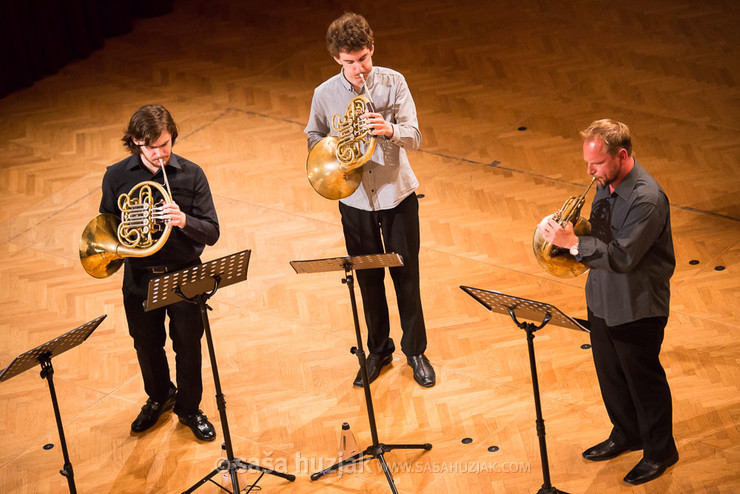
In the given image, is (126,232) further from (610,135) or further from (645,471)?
(645,471)

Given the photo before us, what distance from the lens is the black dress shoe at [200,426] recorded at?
5.38 meters

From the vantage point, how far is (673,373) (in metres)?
5.42

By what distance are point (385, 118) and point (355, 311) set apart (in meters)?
1.10

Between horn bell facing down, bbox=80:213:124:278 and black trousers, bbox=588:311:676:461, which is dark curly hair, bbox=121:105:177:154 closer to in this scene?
horn bell facing down, bbox=80:213:124:278

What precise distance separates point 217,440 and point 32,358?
4.52 feet

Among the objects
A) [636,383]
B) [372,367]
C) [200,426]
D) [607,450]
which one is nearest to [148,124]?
[200,426]

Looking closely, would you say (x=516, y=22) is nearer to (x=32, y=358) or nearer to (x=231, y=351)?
(x=231, y=351)

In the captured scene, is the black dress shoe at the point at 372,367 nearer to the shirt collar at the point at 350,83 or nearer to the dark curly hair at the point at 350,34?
the shirt collar at the point at 350,83

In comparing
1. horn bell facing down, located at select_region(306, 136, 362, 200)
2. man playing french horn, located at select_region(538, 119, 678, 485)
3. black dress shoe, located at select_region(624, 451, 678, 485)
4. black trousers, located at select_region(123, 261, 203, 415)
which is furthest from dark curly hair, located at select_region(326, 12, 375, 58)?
black dress shoe, located at select_region(624, 451, 678, 485)

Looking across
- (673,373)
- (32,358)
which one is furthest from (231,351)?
(673,373)

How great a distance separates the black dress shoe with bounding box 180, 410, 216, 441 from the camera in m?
5.38

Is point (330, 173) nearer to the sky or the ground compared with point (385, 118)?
nearer to the ground

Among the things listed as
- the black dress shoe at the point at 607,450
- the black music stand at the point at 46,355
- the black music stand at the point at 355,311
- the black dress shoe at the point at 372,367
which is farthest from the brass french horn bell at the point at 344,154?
the black dress shoe at the point at 607,450

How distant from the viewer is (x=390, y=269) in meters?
5.42
